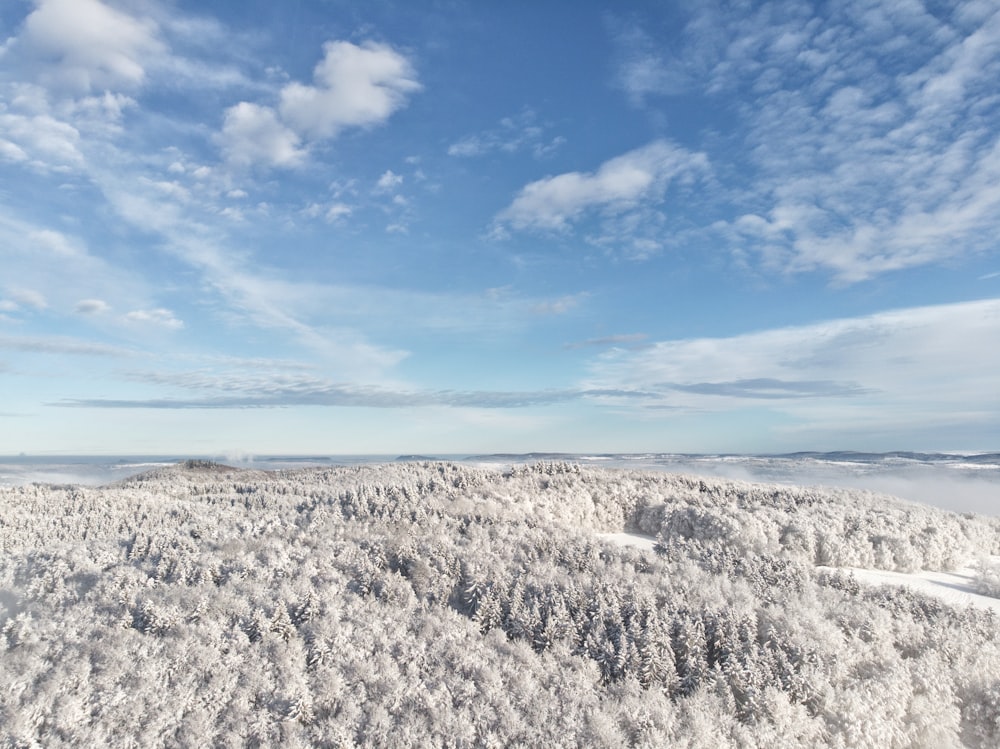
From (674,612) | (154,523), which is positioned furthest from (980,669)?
(154,523)

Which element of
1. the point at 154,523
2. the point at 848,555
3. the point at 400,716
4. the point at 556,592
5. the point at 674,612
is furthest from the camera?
the point at 154,523

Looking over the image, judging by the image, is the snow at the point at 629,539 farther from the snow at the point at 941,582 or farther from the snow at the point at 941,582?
the snow at the point at 941,582

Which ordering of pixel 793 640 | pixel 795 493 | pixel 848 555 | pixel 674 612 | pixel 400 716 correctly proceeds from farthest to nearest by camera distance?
pixel 795 493, pixel 848 555, pixel 674 612, pixel 793 640, pixel 400 716

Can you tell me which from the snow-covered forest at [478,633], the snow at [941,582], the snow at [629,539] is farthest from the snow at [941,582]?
the snow at [629,539]

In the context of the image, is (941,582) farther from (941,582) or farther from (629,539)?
(629,539)

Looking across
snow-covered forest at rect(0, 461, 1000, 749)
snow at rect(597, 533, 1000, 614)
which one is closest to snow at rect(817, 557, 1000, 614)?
snow at rect(597, 533, 1000, 614)

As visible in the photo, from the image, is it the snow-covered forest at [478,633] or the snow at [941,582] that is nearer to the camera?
the snow-covered forest at [478,633]

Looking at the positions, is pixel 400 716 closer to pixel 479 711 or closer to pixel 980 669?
pixel 479 711
